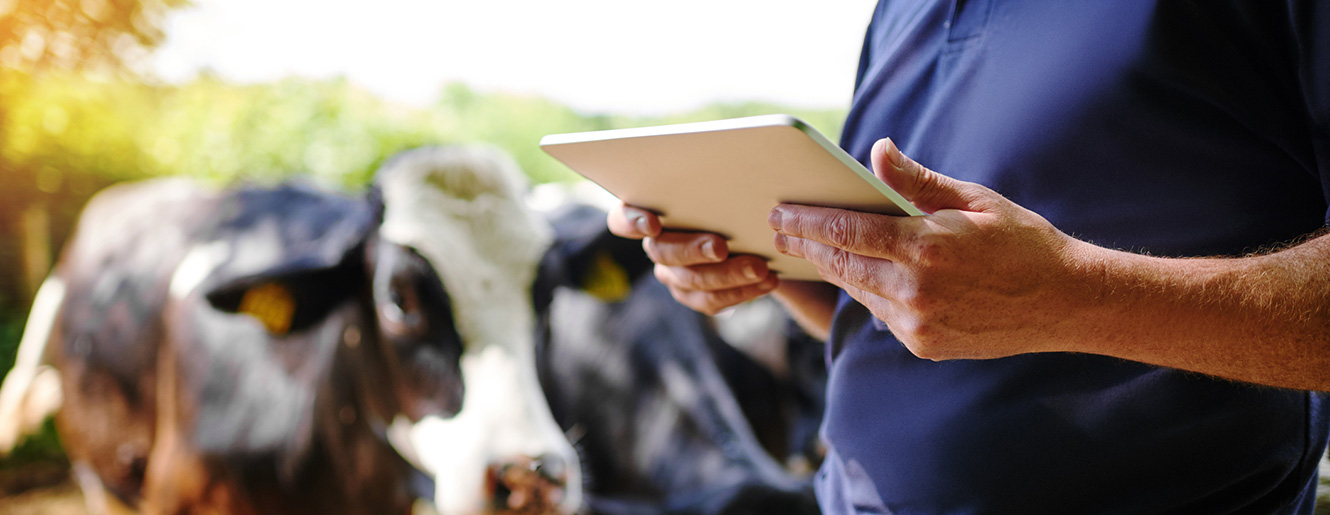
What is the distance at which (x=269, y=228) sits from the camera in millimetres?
2465

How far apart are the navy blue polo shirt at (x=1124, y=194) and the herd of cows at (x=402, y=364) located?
122 cm

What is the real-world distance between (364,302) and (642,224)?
147 centimetres

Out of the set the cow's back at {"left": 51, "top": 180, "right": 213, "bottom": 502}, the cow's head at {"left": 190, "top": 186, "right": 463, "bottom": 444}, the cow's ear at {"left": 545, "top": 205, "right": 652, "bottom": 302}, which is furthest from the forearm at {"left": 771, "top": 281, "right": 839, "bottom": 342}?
the cow's back at {"left": 51, "top": 180, "right": 213, "bottom": 502}

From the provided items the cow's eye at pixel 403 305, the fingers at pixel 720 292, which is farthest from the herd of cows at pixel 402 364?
the fingers at pixel 720 292

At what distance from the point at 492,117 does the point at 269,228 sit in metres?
3.63

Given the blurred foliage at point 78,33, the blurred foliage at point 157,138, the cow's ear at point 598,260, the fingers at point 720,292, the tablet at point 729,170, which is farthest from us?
the blurred foliage at point 157,138

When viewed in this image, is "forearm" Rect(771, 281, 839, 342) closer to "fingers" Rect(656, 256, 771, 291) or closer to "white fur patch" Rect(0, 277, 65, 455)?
"fingers" Rect(656, 256, 771, 291)

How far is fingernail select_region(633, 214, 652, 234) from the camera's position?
0.84m

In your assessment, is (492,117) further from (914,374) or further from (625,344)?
(914,374)

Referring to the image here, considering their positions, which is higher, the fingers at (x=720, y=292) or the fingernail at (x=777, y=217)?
the fingernail at (x=777, y=217)

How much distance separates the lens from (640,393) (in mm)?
2539

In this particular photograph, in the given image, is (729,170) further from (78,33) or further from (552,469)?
(78,33)

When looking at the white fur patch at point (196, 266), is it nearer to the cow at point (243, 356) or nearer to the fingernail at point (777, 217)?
the cow at point (243, 356)

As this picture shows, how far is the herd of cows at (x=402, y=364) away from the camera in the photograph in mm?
1845
